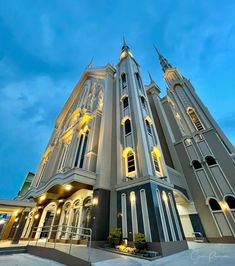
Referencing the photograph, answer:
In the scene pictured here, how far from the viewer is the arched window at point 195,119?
17269mm

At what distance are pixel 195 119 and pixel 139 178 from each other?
43.0 ft

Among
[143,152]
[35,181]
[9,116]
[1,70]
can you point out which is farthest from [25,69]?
[143,152]

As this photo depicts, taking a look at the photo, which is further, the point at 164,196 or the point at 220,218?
the point at 220,218

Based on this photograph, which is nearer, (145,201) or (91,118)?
(145,201)

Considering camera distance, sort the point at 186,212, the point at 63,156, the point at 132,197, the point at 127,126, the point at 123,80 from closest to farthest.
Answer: the point at 132,197, the point at 186,212, the point at 127,126, the point at 63,156, the point at 123,80

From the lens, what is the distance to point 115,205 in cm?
977

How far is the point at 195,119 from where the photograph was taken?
18.1 meters

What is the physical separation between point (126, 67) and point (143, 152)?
13871mm

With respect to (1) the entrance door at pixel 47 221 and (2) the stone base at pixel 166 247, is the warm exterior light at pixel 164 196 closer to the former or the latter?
(2) the stone base at pixel 166 247

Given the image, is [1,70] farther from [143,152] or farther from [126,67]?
[143,152]

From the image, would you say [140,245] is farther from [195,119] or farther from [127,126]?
[195,119]

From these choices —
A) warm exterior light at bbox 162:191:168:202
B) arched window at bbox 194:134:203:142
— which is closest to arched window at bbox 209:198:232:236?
warm exterior light at bbox 162:191:168:202

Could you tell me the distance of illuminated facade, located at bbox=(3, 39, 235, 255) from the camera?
341 inches

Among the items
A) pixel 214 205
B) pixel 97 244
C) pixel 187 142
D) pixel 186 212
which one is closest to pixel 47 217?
pixel 97 244
